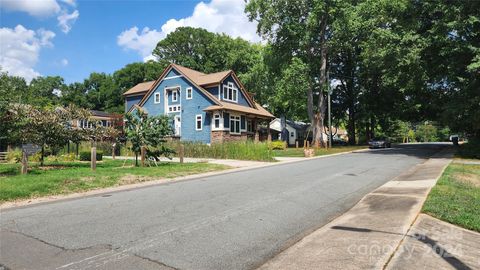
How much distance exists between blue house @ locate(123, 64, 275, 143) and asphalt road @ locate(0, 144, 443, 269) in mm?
23791

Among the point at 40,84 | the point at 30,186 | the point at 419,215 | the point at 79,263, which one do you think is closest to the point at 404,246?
the point at 419,215

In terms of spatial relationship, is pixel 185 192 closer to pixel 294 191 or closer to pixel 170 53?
pixel 294 191

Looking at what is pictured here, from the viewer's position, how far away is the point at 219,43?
213ft

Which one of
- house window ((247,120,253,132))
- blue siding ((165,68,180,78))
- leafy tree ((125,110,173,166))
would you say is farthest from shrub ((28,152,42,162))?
house window ((247,120,253,132))

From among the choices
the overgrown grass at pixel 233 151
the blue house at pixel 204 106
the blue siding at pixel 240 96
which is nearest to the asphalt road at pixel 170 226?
the overgrown grass at pixel 233 151

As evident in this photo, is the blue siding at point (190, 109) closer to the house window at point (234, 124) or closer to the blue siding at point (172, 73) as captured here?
the blue siding at point (172, 73)

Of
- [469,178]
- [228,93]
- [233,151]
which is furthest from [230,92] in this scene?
[469,178]

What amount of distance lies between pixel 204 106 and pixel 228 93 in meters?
3.66

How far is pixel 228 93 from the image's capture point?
38.2 m

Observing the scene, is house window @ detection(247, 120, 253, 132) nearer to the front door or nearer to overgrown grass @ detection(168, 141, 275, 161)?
the front door

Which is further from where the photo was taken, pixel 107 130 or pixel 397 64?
pixel 397 64

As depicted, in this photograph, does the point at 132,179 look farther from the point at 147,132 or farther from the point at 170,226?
the point at 170,226

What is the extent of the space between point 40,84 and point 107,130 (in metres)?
79.8

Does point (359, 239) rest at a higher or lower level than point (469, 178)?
lower
